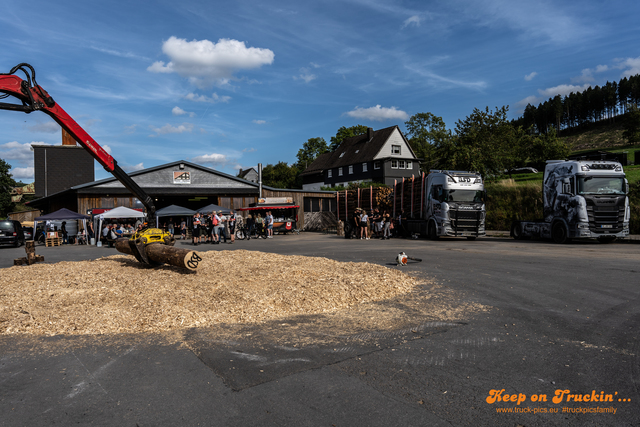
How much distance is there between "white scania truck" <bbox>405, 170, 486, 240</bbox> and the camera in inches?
785

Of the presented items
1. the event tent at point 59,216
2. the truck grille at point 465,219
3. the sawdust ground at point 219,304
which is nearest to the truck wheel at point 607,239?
the truck grille at point 465,219

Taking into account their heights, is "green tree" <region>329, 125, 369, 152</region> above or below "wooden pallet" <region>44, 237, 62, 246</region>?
above

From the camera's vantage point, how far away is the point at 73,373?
3.89 meters

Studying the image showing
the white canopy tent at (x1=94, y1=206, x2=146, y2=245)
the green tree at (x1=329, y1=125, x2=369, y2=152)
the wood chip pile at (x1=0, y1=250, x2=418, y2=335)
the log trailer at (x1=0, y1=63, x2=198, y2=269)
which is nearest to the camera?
the wood chip pile at (x1=0, y1=250, x2=418, y2=335)

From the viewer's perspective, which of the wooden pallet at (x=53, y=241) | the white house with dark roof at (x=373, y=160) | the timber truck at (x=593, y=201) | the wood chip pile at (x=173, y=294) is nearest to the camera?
the wood chip pile at (x=173, y=294)

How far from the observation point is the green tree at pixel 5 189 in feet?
199

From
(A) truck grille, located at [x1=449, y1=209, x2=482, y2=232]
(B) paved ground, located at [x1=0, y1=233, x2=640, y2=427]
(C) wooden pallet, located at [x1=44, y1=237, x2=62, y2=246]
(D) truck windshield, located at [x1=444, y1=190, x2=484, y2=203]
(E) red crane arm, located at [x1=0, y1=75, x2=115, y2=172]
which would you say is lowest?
(C) wooden pallet, located at [x1=44, y1=237, x2=62, y2=246]

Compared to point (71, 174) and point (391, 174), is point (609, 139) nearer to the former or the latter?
point (391, 174)

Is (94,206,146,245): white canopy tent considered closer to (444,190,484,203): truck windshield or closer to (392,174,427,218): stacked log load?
(392,174,427,218): stacked log load

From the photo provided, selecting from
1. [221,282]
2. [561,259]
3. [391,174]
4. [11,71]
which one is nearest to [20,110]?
[11,71]

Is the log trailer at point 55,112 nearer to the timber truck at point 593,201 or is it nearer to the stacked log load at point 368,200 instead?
the timber truck at point 593,201

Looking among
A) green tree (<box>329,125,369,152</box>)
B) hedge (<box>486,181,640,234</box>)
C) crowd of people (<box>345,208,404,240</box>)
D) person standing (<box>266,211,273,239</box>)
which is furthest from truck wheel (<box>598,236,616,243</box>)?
green tree (<box>329,125,369,152</box>)

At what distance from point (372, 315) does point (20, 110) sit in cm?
1054

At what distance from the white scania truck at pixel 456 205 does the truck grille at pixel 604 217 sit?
15.5ft
